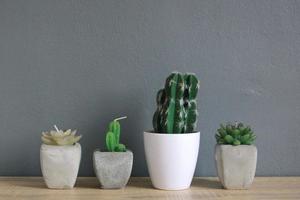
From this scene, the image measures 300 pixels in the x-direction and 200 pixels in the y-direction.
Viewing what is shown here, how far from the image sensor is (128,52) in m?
1.19

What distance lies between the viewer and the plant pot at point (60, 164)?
103 cm

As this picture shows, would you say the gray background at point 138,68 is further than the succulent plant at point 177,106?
Yes

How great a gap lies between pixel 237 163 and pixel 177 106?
20 centimetres

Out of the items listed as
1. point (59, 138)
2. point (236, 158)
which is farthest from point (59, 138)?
point (236, 158)

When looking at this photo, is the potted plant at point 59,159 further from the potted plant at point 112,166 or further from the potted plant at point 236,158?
the potted plant at point 236,158

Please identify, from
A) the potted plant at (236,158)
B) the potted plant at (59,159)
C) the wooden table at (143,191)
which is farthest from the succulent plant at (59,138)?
the potted plant at (236,158)

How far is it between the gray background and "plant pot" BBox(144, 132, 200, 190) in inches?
5.5

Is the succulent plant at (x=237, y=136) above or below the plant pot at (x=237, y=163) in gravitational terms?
above

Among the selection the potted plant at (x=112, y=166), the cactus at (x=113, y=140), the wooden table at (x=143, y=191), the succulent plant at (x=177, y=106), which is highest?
the succulent plant at (x=177, y=106)

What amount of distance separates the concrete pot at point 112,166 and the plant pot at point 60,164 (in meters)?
0.05

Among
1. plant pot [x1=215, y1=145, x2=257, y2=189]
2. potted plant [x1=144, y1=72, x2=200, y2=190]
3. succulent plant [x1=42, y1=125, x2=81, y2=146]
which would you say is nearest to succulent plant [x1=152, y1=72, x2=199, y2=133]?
potted plant [x1=144, y1=72, x2=200, y2=190]

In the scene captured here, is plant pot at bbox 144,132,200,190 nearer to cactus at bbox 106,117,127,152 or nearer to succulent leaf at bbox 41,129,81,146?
cactus at bbox 106,117,127,152

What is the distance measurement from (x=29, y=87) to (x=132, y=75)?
0.91ft

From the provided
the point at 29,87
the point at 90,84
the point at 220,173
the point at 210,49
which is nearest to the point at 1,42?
the point at 29,87
